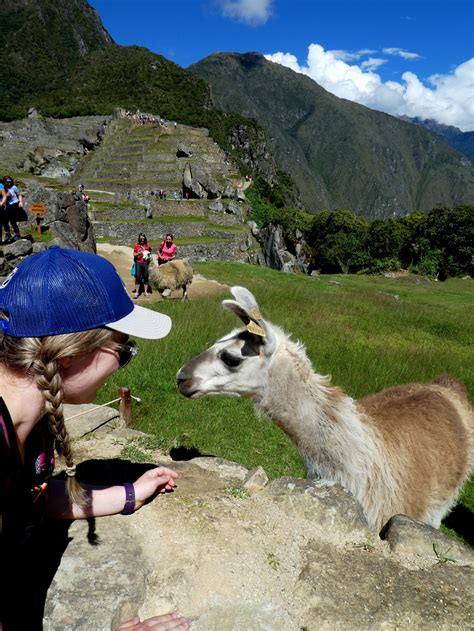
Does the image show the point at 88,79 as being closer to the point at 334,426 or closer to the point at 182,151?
the point at 182,151

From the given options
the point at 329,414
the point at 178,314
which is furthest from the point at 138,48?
the point at 329,414

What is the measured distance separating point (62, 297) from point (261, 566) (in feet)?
5.66

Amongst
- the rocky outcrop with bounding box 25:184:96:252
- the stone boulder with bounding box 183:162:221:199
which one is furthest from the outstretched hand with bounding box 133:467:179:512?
the stone boulder with bounding box 183:162:221:199

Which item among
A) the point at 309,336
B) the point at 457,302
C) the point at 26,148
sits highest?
the point at 26,148

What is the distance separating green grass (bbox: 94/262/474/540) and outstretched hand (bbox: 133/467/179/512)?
113cm

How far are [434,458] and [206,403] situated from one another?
3.28 meters

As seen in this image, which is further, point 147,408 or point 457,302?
point 457,302

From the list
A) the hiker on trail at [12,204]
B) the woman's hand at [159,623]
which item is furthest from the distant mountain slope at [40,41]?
the woman's hand at [159,623]

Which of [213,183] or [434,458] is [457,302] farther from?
[213,183]

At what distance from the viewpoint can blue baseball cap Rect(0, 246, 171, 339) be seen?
153 cm

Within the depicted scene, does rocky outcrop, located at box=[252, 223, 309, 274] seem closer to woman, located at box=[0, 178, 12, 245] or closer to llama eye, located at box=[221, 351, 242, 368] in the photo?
woman, located at box=[0, 178, 12, 245]

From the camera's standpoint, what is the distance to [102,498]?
2.47m

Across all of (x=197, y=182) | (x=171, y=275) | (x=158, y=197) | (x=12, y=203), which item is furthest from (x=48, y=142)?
(x=171, y=275)

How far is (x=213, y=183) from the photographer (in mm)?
39719
